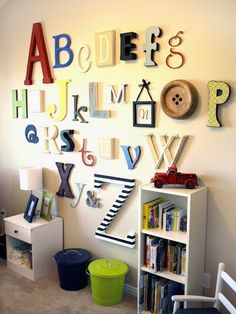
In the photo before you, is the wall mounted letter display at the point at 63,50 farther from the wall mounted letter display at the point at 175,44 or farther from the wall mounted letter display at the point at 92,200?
the wall mounted letter display at the point at 92,200

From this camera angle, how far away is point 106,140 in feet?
9.16

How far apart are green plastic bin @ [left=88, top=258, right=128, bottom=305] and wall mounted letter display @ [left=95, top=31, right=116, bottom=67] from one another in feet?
5.39

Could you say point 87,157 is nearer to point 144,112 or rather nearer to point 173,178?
point 144,112

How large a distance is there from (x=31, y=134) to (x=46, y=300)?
5.25 ft

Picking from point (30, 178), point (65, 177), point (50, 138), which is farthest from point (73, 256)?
point (50, 138)

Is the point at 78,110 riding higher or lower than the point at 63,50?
lower

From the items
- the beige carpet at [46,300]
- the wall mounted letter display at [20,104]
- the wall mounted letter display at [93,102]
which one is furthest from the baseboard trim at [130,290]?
the wall mounted letter display at [20,104]

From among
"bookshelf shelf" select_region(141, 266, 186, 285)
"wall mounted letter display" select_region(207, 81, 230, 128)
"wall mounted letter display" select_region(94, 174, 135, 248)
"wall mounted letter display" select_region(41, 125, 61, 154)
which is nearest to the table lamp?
"wall mounted letter display" select_region(41, 125, 61, 154)

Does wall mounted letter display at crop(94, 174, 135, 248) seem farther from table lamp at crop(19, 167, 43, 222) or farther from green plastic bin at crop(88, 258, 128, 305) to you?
table lamp at crop(19, 167, 43, 222)

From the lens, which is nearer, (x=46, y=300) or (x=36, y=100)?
(x=46, y=300)

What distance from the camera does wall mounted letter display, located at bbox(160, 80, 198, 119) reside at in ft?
7.47

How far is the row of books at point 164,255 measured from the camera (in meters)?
2.31

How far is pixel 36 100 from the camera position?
3293 millimetres

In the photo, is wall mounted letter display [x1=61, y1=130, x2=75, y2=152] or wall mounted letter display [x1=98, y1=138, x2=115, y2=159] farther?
wall mounted letter display [x1=61, y1=130, x2=75, y2=152]
